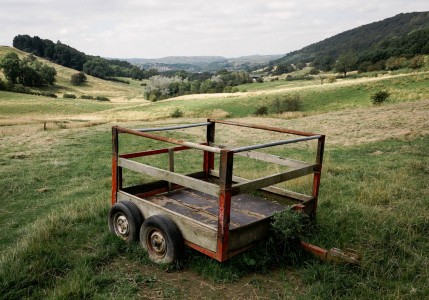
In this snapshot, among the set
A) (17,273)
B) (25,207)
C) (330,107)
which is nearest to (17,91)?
(330,107)

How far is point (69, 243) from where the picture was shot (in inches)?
197

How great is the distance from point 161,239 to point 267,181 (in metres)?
1.54

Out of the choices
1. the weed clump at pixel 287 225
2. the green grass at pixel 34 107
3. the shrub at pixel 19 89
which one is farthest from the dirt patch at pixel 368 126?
the shrub at pixel 19 89

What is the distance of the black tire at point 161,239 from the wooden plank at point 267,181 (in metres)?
1.00

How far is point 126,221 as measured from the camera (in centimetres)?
506

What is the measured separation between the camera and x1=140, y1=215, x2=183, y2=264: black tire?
4.31 m

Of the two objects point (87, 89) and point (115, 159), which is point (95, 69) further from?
point (115, 159)

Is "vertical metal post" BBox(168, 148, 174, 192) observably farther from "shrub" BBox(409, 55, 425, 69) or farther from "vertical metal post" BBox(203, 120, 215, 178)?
"shrub" BBox(409, 55, 425, 69)

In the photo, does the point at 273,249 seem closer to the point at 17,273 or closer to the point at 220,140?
the point at 17,273

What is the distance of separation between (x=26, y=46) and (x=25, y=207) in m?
162

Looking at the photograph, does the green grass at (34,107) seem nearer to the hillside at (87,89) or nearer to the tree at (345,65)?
the hillside at (87,89)

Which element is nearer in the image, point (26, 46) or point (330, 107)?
point (330, 107)

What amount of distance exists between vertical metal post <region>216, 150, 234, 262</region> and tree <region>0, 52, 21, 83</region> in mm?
87715

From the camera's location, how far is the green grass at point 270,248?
152 inches
